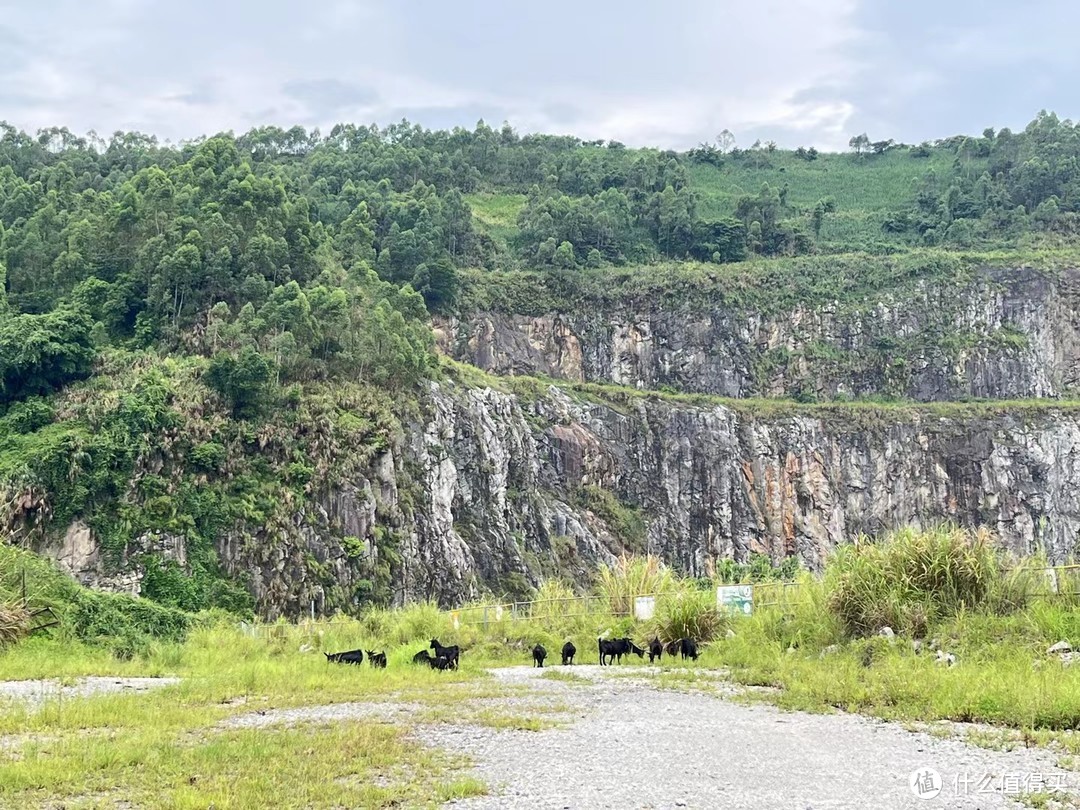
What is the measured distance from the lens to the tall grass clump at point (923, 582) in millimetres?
13891

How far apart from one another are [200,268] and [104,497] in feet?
42.3

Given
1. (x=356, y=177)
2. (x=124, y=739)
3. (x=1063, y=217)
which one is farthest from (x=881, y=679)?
(x=1063, y=217)

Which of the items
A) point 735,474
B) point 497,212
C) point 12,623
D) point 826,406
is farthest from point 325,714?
point 497,212

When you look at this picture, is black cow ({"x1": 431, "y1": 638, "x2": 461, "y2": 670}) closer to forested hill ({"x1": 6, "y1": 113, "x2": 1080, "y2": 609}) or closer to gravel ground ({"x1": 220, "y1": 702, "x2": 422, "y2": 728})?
gravel ground ({"x1": 220, "y1": 702, "x2": 422, "y2": 728})

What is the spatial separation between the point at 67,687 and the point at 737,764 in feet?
32.3

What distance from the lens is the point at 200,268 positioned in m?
42.9

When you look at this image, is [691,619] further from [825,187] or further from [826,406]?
[825,187]

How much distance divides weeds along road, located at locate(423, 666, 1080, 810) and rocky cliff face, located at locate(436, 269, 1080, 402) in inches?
2311

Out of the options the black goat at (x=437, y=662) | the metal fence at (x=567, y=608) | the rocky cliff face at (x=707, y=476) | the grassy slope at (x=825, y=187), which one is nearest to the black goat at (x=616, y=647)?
the metal fence at (x=567, y=608)

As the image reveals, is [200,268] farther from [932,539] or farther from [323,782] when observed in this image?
[323,782]

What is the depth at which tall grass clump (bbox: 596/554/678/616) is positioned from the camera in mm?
20386

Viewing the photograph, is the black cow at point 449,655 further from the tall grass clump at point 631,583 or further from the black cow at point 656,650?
the tall grass clump at point 631,583

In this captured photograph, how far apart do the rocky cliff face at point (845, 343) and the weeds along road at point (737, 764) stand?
5870cm

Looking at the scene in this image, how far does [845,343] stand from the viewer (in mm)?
71000
